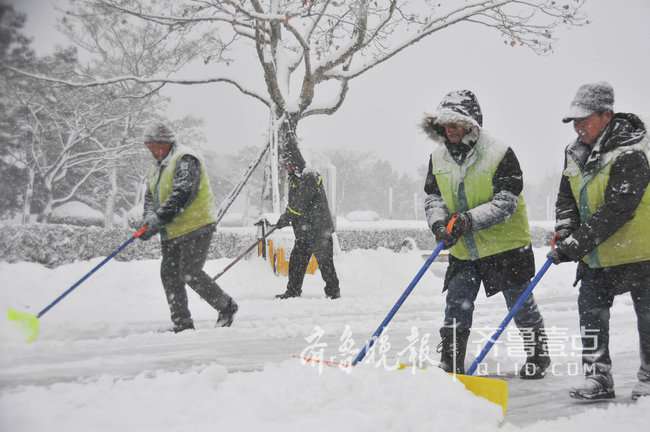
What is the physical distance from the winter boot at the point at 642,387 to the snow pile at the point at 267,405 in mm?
915

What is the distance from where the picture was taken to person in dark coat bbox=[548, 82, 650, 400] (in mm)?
2633

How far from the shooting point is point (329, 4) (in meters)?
7.65

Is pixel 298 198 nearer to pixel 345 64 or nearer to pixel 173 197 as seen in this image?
pixel 173 197

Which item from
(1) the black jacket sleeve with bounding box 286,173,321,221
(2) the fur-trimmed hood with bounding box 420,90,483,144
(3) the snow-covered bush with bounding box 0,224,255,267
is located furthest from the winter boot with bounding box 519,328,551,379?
(3) the snow-covered bush with bounding box 0,224,255,267

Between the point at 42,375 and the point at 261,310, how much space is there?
8.16 ft

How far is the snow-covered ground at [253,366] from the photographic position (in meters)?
2.26

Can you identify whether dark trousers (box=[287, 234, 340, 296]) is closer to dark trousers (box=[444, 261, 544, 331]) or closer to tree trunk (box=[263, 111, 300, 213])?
tree trunk (box=[263, 111, 300, 213])

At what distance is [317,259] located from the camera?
6.13 meters

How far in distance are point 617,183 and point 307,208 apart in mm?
3833

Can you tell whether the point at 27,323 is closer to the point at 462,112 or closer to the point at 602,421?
the point at 462,112

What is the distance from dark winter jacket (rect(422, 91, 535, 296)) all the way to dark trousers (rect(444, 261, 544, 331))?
3cm

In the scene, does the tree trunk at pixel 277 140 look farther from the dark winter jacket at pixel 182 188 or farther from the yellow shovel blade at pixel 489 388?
the yellow shovel blade at pixel 489 388

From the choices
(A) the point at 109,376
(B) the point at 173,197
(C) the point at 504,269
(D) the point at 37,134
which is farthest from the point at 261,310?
(D) the point at 37,134

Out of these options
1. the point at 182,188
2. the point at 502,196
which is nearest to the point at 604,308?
the point at 502,196
